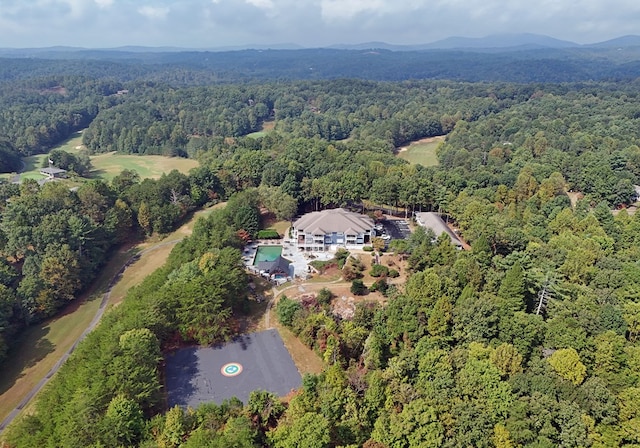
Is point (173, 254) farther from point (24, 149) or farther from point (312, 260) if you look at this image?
point (24, 149)

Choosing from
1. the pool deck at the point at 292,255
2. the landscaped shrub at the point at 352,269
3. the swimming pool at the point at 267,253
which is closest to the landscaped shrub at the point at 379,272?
the landscaped shrub at the point at 352,269

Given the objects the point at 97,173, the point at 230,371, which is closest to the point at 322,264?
the point at 230,371

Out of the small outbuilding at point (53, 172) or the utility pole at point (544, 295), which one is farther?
the small outbuilding at point (53, 172)

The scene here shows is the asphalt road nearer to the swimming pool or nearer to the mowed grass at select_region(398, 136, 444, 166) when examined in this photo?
the swimming pool

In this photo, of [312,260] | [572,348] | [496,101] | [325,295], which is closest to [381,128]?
[496,101]

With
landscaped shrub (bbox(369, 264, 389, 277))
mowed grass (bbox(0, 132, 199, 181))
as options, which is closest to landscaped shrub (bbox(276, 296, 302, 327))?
landscaped shrub (bbox(369, 264, 389, 277))

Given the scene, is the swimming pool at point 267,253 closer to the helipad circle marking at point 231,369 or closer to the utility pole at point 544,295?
the helipad circle marking at point 231,369
